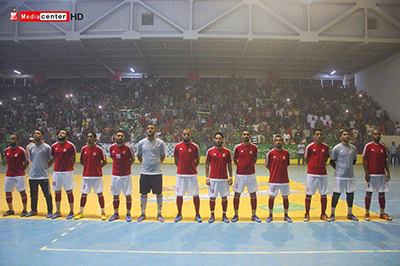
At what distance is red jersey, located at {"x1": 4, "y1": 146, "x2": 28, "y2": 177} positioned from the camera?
23.3 feet

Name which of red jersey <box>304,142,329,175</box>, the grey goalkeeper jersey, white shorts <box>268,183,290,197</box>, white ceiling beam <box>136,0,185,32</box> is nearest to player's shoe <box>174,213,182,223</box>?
white shorts <box>268,183,290,197</box>

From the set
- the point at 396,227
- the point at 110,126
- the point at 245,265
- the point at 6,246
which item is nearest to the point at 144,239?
the point at 245,265

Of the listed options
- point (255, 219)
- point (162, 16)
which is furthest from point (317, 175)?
point (162, 16)

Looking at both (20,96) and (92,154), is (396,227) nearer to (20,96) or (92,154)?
(92,154)

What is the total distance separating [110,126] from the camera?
22.4m

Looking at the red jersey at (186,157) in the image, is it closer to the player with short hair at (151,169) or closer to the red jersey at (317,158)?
the player with short hair at (151,169)

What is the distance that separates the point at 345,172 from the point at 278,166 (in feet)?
5.54

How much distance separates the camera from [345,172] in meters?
6.80

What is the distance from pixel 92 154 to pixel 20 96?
2682 cm

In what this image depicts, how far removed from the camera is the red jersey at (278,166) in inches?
262

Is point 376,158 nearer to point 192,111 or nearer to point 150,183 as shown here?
point 150,183

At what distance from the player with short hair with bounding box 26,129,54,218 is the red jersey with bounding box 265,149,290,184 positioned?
5626mm

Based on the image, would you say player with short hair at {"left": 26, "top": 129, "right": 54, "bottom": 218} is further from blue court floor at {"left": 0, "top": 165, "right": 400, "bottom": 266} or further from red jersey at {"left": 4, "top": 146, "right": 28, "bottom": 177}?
blue court floor at {"left": 0, "top": 165, "right": 400, "bottom": 266}

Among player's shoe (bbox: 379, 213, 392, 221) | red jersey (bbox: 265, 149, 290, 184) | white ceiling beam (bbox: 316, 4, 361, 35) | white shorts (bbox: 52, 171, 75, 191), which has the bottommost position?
player's shoe (bbox: 379, 213, 392, 221)
